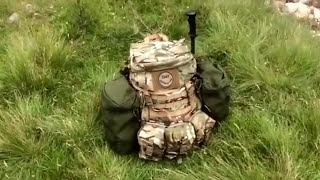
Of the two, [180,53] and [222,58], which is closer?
[180,53]

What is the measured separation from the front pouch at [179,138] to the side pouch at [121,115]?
0.72 feet

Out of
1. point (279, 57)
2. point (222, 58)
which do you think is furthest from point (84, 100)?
point (279, 57)

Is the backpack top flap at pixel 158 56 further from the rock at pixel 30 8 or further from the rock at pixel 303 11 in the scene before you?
the rock at pixel 303 11

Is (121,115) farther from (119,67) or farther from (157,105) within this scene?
(119,67)

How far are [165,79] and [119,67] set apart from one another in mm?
986

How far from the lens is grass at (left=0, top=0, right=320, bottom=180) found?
3.47m

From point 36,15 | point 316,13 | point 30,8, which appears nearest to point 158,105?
point 36,15

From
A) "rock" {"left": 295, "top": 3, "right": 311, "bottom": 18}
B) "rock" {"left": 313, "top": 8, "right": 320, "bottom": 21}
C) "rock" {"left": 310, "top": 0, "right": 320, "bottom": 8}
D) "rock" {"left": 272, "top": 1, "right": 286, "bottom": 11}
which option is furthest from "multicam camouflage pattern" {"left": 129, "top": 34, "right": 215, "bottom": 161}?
"rock" {"left": 310, "top": 0, "right": 320, "bottom": 8}

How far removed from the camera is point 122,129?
139 inches

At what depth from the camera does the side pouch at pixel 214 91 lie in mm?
3620

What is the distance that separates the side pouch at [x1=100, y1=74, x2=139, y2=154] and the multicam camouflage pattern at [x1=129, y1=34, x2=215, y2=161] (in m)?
0.06

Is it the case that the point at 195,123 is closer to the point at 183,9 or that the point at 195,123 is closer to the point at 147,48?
the point at 147,48

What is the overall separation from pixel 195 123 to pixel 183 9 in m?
1.80

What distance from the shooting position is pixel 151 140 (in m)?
3.47
